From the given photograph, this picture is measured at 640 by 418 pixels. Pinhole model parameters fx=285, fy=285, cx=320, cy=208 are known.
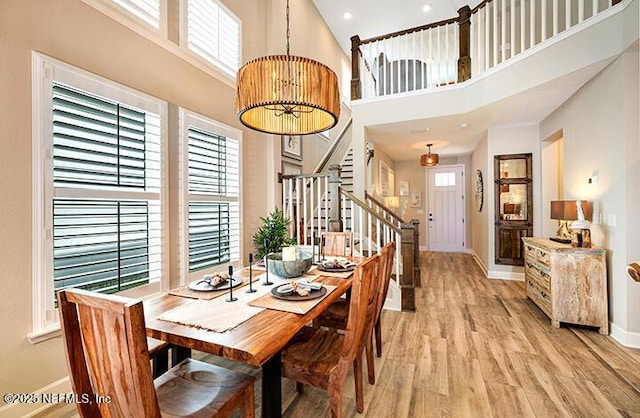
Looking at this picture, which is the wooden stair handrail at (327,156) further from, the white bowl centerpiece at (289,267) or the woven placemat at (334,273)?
the white bowl centerpiece at (289,267)

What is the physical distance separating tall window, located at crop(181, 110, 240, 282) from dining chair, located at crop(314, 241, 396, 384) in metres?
1.44

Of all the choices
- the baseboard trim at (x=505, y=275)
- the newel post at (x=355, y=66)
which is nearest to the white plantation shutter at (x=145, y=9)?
the newel post at (x=355, y=66)

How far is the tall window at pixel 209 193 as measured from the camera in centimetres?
281

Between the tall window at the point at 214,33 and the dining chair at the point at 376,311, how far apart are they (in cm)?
277

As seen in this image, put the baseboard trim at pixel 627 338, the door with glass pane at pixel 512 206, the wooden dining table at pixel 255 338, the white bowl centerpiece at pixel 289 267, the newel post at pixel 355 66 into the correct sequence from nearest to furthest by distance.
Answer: the wooden dining table at pixel 255 338, the white bowl centerpiece at pixel 289 267, the baseboard trim at pixel 627 338, the newel post at pixel 355 66, the door with glass pane at pixel 512 206

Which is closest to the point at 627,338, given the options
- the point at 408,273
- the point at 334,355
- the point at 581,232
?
the point at 581,232

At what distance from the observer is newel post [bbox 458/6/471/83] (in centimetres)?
412

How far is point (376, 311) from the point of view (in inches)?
82.7

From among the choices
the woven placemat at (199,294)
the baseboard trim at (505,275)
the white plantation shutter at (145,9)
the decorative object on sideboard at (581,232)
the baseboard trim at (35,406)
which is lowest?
the baseboard trim at (505,275)

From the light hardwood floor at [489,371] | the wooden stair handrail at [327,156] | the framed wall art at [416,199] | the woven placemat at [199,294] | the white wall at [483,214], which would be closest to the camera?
the woven placemat at [199,294]

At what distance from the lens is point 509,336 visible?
9.58 feet

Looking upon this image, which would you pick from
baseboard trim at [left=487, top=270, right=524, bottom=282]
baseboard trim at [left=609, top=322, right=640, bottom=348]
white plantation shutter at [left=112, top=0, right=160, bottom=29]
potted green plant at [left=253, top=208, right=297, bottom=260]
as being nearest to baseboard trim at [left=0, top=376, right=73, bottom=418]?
potted green plant at [left=253, top=208, right=297, bottom=260]

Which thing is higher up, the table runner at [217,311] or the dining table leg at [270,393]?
the table runner at [217,311]

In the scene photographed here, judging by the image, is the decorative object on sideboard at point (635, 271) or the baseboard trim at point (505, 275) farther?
the baseboard trim at point (505, 275)
